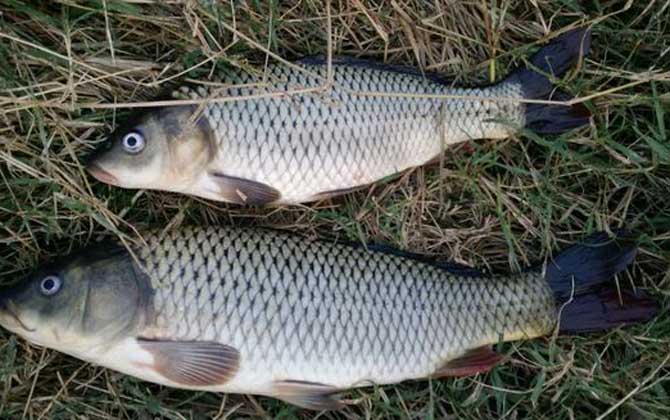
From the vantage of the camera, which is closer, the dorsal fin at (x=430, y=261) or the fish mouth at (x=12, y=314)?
the fish mouth at (x=12, y=314)

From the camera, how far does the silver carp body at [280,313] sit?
2.41 m

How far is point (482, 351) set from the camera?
2.62 metres

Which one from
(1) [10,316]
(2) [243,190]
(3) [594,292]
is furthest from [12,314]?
(3) [594,292]

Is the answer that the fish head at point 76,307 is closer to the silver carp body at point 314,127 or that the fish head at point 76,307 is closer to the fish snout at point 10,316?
the fish snout at point 10,316

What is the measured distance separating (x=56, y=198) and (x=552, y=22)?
74.0 inches

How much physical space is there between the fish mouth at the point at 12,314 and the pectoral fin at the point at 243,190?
2.37 feet

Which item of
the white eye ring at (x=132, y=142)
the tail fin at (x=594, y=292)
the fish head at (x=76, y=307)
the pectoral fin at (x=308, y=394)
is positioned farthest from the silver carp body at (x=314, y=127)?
the pectoral fin at (x=308, y=394)

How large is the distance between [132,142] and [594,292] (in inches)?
63.9

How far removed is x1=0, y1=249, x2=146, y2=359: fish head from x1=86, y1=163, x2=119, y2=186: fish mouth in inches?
11.1

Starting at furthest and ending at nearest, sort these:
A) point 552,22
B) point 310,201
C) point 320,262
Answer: point 552,22 < point 310,201 < point 320,262

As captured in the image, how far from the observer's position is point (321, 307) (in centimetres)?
249

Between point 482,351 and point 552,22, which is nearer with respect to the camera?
point 482,351

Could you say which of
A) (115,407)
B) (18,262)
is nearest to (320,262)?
(115,407)

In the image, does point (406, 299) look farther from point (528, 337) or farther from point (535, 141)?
point (535, 141)
